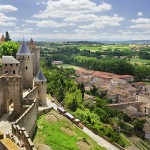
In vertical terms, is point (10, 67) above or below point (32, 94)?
above

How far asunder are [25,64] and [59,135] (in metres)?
13.1

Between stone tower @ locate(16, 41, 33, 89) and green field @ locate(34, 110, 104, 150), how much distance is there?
584 cm

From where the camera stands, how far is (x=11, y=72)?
114 ft

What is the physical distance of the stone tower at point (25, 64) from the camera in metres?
42.4

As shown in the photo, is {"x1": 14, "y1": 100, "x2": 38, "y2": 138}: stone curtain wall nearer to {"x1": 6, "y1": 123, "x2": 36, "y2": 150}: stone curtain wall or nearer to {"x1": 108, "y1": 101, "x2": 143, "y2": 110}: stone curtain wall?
{"x1": 6, "y1": 123, "x2": 36, "y2": 150}: stone curtain wall

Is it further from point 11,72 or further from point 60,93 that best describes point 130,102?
point 11,72

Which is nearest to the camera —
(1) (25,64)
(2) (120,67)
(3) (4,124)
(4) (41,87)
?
(3) (4,124)

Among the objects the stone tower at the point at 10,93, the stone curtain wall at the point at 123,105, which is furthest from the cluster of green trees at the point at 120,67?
the stone tower at the point at 10,93

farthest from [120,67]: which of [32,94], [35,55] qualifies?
[32,94]

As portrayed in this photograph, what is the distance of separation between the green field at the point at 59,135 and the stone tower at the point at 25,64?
5838 millimetres

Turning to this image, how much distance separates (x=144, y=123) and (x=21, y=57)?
45165mm

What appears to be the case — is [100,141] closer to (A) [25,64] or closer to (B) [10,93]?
(A) [25,64]

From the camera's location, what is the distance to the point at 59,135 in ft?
110

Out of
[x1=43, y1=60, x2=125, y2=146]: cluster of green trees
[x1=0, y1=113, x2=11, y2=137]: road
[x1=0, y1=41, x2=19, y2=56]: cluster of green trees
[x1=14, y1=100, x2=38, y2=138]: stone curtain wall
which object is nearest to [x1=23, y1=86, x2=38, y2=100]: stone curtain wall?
[x1=14, y1=100, x2=38, y2=138]: stone curtain wall
